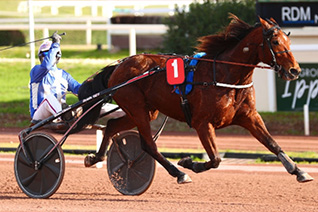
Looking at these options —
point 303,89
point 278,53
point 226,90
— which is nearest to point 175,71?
point 226,90

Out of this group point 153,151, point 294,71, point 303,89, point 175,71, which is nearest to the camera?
point 294,71

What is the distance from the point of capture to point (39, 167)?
730cm

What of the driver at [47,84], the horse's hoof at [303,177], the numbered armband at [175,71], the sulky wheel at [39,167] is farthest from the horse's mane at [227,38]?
the sulky wheel at [39,167]

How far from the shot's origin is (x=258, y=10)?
13734mm

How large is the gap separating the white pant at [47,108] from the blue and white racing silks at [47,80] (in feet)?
0.21

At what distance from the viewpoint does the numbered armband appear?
22.3 ft

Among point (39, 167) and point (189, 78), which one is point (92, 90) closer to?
point (39, 167)

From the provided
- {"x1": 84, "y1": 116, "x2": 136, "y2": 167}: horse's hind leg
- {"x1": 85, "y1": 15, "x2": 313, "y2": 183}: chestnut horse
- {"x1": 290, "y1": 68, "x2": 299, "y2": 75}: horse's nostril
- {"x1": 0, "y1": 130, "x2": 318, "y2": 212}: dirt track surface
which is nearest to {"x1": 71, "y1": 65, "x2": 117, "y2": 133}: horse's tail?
{"x1": 84, "y1": 116, "x2": 136, "y2": 167}: horse's hind leg

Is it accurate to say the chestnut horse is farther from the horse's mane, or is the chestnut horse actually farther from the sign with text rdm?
the sign with text rdm

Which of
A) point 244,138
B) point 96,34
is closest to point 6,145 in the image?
point 244,138

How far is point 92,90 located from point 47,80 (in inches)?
18.9

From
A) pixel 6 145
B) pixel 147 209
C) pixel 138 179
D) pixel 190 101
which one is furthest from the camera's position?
pixel 6 145

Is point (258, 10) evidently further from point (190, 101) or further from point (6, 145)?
point (190, 101)

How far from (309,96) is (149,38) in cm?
672
